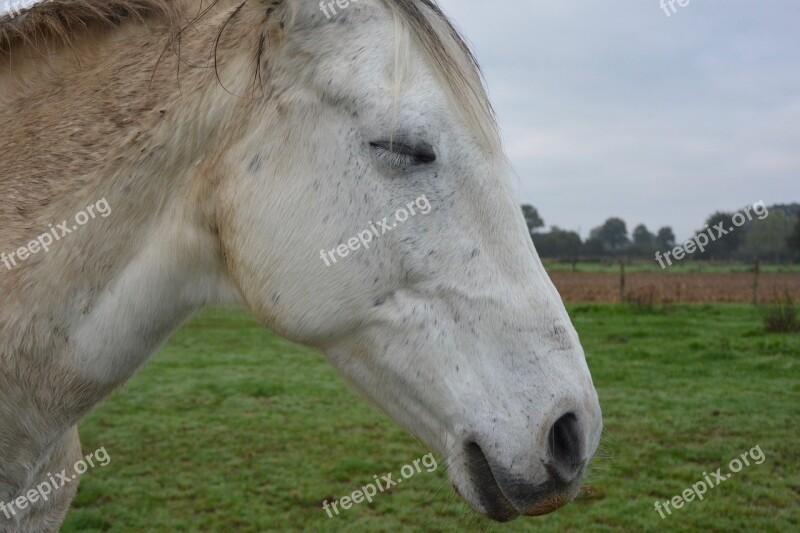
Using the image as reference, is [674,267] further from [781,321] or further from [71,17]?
[71,17]

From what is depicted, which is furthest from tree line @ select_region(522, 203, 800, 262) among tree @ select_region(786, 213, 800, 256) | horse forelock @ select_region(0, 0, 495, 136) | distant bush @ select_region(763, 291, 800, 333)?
horse forelock @ select_region(0, 0, 495, 136)

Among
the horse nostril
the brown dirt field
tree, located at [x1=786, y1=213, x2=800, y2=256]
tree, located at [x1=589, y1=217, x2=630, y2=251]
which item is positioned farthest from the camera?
tree, located at [x1=589, y1=217, x2=630, y2=251]

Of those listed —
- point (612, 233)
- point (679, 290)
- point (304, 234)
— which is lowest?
point (612, 233)

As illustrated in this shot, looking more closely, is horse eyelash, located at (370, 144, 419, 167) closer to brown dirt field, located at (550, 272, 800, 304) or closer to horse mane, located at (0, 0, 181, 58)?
horse mane, located at (0, 0, 181, 58)

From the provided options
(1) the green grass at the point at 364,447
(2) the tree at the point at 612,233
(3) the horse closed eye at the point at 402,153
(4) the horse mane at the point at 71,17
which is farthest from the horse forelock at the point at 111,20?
(2) the tree at the point at 612,233

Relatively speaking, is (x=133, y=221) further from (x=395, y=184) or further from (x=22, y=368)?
(x=395, y=184)

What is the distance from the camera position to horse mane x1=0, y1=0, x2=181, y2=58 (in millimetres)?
1964

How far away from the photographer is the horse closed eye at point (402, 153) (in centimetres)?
170

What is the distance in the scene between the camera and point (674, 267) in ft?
119

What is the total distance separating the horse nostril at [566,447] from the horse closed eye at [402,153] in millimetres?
818

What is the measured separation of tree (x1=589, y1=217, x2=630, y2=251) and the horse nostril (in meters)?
44.4

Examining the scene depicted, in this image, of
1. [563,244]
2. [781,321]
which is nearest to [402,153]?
[781,321]

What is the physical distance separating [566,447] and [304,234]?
3.13ft

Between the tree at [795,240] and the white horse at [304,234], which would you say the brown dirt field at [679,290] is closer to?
the tree at [795,240]
